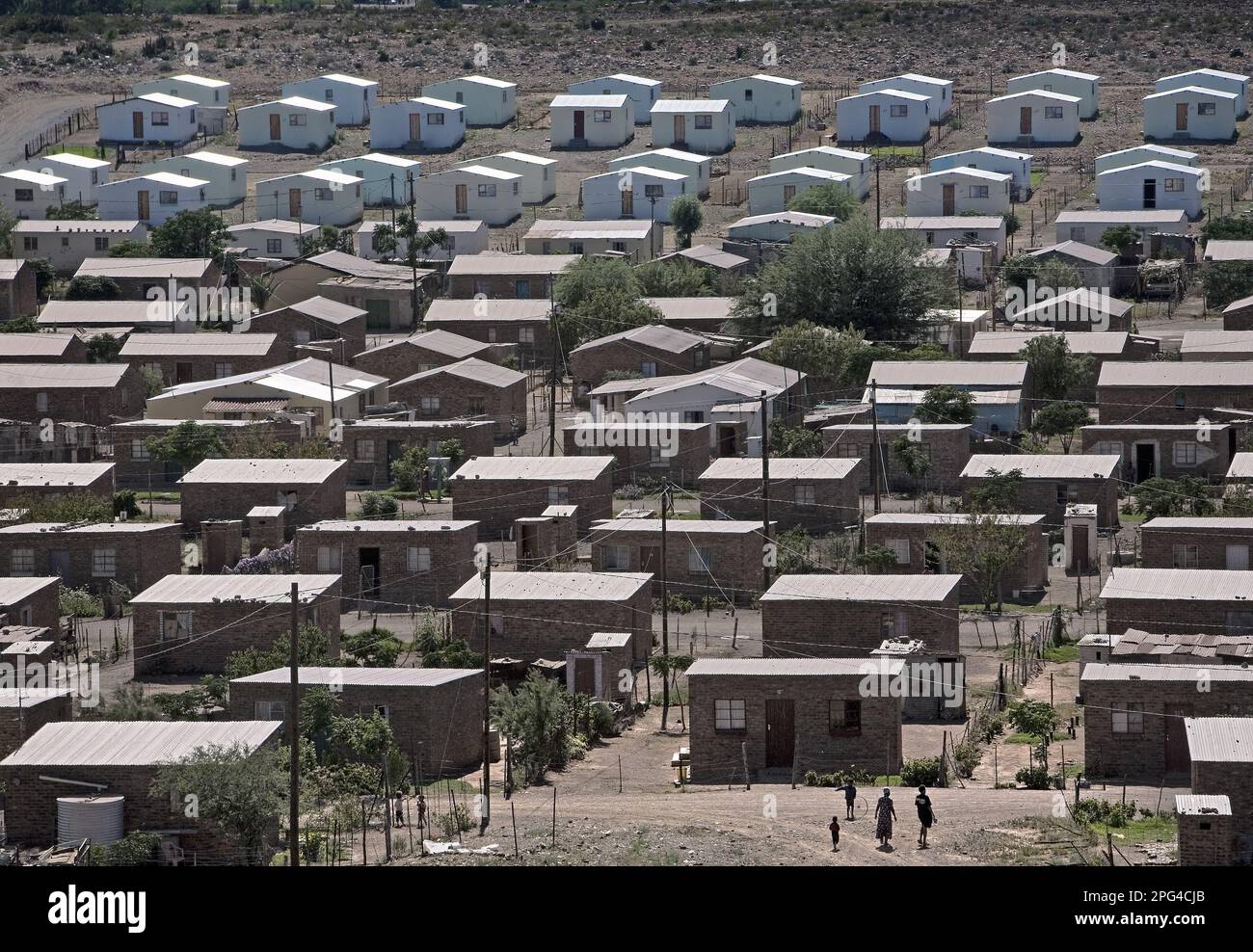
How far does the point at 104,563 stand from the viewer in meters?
39.1

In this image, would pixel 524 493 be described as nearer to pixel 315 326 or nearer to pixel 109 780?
pixel 109 780

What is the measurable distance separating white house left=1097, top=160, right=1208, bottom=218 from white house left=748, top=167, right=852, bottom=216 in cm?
967

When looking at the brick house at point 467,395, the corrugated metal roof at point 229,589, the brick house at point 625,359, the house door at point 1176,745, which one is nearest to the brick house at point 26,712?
the corrugated metal roof at point 229,589

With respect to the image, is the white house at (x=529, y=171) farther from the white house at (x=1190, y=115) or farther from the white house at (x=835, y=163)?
the white house at (x=1190, y=115)

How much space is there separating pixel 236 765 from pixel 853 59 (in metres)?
87.8

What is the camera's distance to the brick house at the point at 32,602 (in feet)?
113

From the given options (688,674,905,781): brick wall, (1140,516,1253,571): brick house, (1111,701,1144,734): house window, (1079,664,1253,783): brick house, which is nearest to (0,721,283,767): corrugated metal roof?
(688,674,905,781): brick wall

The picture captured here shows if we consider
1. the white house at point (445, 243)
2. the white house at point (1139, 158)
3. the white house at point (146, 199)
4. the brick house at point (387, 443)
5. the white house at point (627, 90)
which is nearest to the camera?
the brick house at point (387, 443)

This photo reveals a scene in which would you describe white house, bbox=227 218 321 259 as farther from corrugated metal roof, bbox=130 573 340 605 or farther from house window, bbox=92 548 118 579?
corrugated metal roof, bbox=130 573 340 605

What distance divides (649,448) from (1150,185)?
36.0 metres

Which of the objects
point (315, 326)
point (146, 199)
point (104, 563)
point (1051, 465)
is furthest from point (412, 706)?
point (146, 199)

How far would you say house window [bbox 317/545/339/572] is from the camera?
38.6m

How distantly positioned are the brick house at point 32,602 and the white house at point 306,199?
144ft
